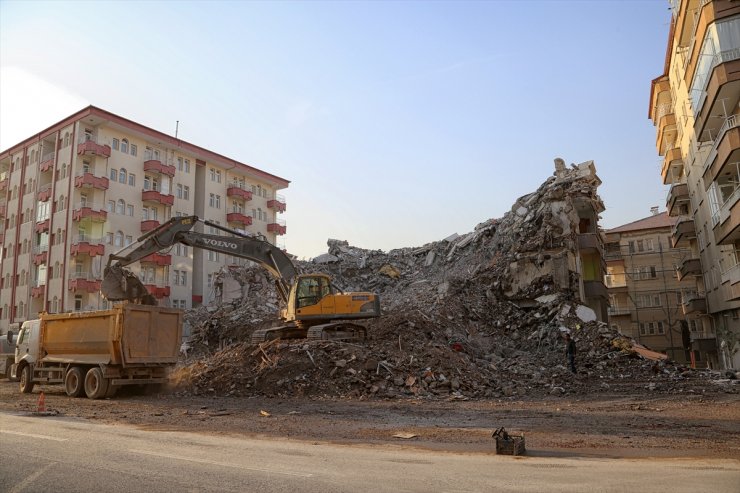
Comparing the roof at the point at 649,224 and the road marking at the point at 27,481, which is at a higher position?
the roof at the point at 649,224

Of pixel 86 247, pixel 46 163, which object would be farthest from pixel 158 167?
pixel 86 247

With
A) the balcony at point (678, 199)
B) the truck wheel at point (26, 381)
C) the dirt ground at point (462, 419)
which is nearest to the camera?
the dirt ground at point (462, 419)

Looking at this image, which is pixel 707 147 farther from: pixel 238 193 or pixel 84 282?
pixel 84 282

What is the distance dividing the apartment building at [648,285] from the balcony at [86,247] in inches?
1835

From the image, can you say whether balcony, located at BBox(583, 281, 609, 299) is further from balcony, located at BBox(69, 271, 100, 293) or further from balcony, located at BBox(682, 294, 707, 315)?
balcony, located at BBox(69, 271, 100, 293)

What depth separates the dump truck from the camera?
644 inches

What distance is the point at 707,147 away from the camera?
31.7 m

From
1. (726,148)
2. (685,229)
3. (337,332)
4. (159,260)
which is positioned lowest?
(337,332)

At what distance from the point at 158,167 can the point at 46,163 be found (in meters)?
9.07

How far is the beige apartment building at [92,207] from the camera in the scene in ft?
142

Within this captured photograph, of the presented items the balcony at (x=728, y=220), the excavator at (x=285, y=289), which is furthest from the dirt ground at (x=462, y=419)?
the balcony at (x=728, y=220)

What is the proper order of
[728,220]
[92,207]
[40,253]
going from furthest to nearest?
[40,253], [92,207], [728,220]

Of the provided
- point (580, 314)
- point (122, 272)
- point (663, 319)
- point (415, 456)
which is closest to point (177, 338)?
point (122, 272)

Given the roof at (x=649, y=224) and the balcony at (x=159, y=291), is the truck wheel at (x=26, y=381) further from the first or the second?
the roof at (x=649, y=224)
